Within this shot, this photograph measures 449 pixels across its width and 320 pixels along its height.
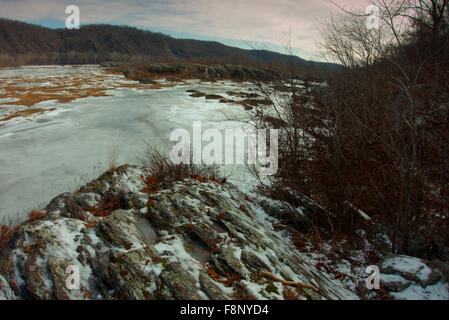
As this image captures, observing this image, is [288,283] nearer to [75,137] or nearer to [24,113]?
[75,137]

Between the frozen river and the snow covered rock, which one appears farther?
the frozen river

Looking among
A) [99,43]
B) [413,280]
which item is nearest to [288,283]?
[413,280]

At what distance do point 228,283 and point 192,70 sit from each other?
50111mm

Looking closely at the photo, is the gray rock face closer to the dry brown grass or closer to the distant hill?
the dry brown grass

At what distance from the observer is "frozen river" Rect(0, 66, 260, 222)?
6.86 meters

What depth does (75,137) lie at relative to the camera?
1122 centimetres

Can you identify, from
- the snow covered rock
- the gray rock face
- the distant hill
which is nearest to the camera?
the gray rock face

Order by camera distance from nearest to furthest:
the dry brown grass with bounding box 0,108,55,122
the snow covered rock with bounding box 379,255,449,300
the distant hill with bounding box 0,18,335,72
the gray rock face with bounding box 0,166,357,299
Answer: the gray rock face with bounding box 0,166,357,299
the snow covered rock with bounding box 379,255,449,300
the dry brown grass with bounding box 0,108,55,122
the distant hill with bounding box 0,18,335,72

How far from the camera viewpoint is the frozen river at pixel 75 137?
686cm

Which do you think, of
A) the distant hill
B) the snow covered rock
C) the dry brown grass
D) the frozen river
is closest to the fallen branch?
the snow covered rock

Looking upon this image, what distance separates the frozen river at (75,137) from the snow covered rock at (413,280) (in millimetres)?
5035

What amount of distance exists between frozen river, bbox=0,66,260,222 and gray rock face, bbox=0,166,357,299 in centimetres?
328
